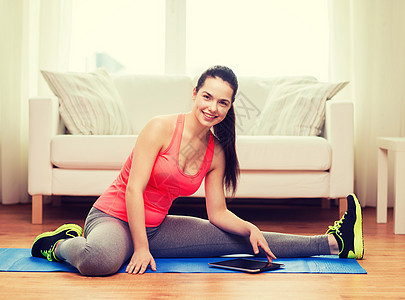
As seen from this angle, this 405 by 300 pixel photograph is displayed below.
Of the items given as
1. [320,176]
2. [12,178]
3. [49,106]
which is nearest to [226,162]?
[320,176]

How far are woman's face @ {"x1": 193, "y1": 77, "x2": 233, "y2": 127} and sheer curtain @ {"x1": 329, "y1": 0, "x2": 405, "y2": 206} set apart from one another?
215 centimetres

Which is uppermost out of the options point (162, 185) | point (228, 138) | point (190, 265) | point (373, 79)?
point (373, 79)

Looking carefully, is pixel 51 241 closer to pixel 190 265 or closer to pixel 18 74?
pixel 190 265

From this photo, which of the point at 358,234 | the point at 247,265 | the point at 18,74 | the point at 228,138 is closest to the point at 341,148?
the point at 358,234

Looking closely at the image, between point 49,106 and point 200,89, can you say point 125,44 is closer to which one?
point 49,106

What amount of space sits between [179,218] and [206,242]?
14cm

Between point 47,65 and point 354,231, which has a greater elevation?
point 47,65

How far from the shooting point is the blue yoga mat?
1.88 metres

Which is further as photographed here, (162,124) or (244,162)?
(244,162)

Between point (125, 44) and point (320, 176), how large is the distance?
1895mm

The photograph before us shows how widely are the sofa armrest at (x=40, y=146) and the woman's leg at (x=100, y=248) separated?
1.01 m

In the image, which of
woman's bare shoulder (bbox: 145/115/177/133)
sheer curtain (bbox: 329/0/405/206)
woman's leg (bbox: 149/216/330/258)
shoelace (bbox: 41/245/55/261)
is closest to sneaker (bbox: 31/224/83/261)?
shoelace (bbox: 41/245/55/261)

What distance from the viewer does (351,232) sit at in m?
2.05

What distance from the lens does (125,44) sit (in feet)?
13.3
